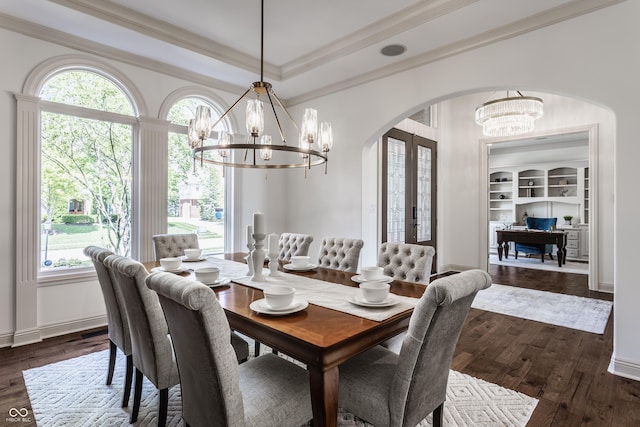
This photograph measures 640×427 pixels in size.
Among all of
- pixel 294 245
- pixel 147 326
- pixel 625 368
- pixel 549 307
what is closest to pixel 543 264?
pixel 549 307

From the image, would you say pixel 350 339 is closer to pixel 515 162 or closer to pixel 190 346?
pixel 190 346

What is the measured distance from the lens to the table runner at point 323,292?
5.46 ft

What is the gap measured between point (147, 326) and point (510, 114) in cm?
486

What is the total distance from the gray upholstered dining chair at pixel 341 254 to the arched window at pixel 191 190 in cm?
201

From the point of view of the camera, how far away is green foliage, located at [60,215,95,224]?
134 inches

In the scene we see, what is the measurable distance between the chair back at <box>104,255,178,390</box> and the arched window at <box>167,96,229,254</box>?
245cm

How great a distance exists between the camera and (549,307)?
4234 mm

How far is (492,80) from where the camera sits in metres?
3.18

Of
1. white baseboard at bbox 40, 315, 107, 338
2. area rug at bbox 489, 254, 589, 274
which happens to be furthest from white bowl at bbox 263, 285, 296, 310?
area rug at bbox 489, 254, 589, 274

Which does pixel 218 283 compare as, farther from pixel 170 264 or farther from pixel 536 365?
pixel 536 365

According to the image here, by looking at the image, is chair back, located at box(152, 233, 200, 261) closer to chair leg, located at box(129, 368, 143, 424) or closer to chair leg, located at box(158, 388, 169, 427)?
chair leg, located at box(129, 368, 143, 424)

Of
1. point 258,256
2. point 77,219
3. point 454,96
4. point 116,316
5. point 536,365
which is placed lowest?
point 536,365

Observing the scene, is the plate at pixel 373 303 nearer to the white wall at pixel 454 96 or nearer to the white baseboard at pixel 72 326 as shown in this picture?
the white wall at pixel 454 96

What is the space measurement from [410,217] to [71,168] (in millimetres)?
4624
